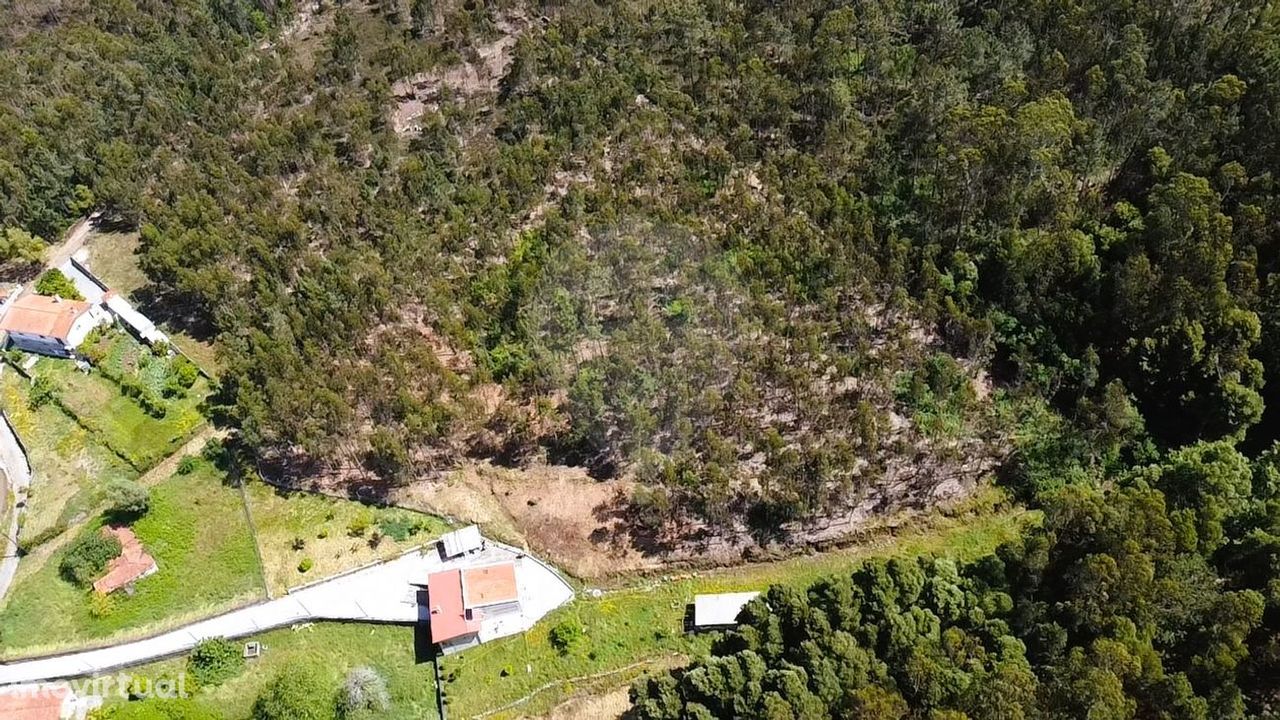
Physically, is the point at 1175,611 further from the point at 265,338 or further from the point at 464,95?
the point at 464,95

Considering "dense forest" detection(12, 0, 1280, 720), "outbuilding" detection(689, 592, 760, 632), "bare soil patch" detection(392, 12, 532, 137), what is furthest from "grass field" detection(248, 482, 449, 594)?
"bare soil patch" detection(392, 12, 532, 137)

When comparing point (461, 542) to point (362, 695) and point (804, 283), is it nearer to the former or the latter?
point (362, 695)

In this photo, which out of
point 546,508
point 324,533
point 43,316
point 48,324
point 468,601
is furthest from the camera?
point 43,316

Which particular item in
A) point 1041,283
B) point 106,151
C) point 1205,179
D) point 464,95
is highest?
point 464,95

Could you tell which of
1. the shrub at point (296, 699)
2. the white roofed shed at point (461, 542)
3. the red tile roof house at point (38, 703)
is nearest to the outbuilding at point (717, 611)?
the white roofed shed at point (461, 542)

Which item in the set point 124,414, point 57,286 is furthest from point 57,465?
point 57,286

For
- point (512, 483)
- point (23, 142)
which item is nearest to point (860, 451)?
point (512, 483)

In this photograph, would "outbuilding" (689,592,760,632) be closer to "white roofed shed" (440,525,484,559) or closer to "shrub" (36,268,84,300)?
Result: "white roofed shed" (440,525,484,559)
